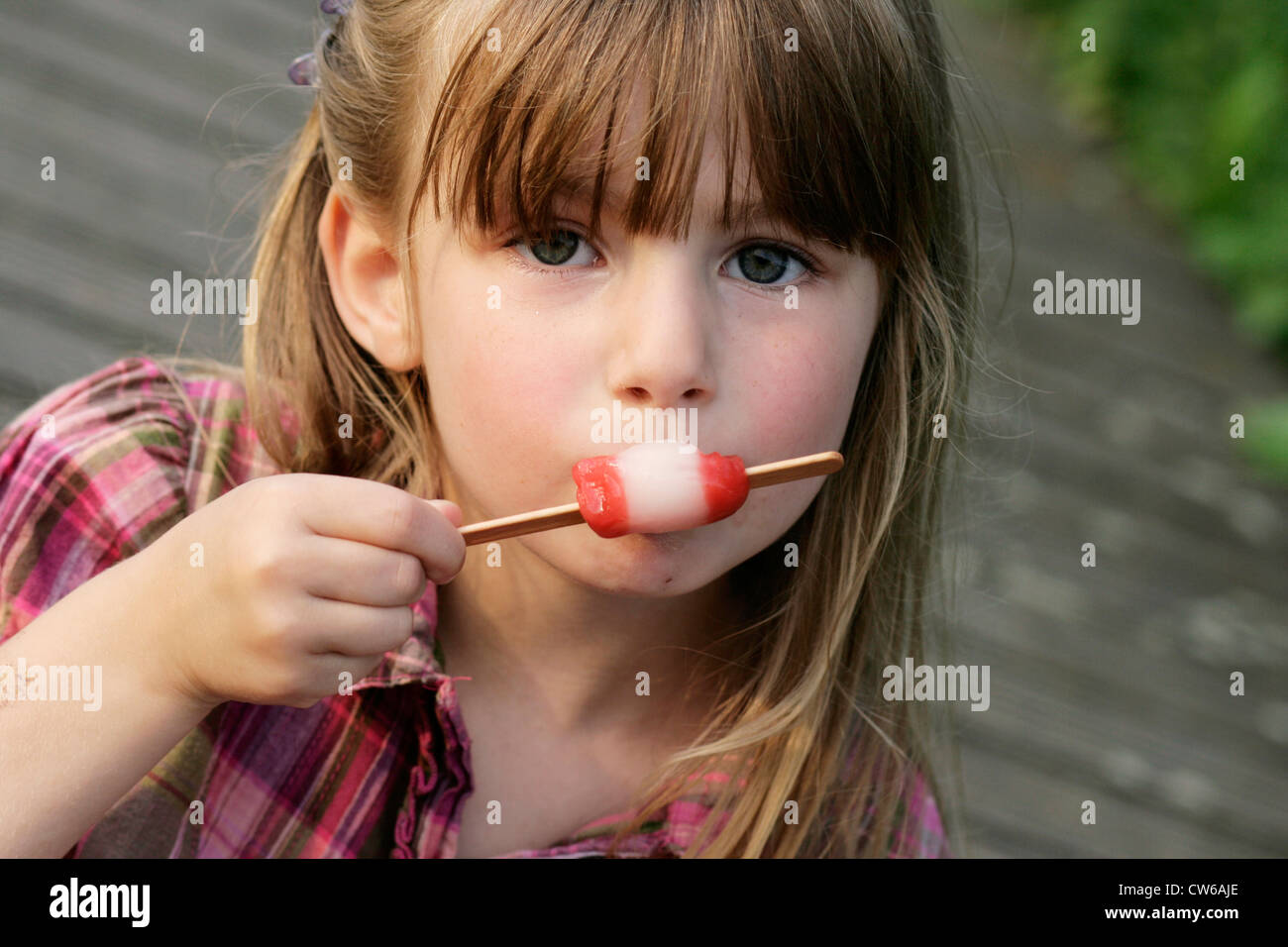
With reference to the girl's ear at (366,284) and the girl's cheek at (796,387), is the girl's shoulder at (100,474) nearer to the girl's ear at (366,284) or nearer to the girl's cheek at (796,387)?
the girl's ear at (366,284)

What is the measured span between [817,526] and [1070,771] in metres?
1.47

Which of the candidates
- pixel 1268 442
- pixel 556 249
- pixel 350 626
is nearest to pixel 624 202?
pixel 556 249

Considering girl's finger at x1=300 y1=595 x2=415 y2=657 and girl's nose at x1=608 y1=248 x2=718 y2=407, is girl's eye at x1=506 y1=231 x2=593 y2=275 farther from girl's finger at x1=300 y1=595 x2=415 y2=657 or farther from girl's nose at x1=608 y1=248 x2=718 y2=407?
girl's finger at x1=300 y1=595 x2=415 y2=657

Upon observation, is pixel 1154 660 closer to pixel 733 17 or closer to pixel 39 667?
pixel 733 17

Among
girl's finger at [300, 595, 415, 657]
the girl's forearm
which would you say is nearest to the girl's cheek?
girl's finger at [300, 595, 415, 657]

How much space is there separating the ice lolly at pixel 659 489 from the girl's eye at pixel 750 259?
0.73 feet

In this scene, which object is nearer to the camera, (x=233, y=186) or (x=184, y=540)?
(x=184, y=540)

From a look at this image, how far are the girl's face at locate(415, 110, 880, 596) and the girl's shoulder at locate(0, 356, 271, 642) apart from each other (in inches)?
16.0

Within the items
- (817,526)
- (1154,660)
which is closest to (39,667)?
(817,526)

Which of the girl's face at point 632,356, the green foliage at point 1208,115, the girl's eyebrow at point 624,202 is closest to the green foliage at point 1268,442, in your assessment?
the green foliage at point 1208,115

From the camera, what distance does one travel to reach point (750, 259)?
62.4 inches

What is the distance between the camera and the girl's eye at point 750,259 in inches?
61.2

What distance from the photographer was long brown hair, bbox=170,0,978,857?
1.50 m
